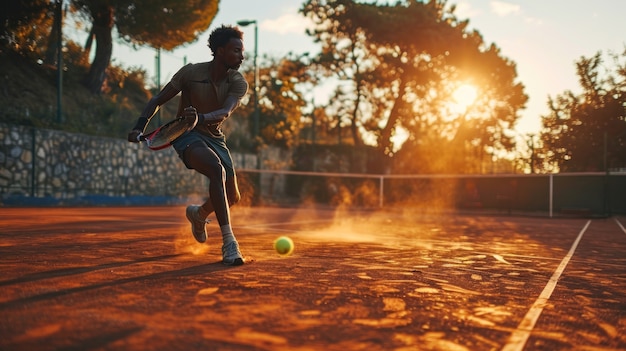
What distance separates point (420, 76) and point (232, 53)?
78.4ft

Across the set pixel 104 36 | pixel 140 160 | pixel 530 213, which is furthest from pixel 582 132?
pixel 104 36

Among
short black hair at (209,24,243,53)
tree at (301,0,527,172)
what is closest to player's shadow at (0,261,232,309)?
short black hair at (209,24,243,53)

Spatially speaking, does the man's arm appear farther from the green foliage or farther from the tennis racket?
A: the green foliage

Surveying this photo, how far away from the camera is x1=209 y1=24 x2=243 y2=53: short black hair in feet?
15.6

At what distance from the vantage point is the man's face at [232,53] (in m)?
4.72

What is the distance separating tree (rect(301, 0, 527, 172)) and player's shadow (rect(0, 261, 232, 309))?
23.9 m

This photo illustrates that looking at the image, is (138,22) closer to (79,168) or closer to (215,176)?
(79,168)

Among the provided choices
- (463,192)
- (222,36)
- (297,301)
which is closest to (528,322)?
(297,301)

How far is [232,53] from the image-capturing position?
186 inches

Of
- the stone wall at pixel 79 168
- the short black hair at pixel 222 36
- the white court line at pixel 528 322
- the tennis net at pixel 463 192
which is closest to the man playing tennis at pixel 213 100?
the short black hair at pixel 222 36

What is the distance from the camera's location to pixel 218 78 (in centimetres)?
485

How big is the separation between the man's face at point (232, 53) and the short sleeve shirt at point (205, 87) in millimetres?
116

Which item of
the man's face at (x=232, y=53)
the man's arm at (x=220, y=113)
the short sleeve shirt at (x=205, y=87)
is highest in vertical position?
the man's face at (x=232, y=53)

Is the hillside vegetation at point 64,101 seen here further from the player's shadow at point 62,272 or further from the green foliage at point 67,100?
the player's shadow at point 62,272
